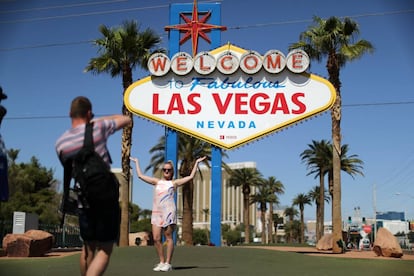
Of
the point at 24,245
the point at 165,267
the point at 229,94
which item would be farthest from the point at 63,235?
the point at 165,267

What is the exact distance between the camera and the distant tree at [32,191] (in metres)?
45.0

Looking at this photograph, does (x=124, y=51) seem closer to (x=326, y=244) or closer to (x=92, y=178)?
(x=326, y=244)

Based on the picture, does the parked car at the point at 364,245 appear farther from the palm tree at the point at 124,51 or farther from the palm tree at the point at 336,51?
the palm tree at the point at 124,51

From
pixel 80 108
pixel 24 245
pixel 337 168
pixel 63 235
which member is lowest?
Answer: pixel 63 235

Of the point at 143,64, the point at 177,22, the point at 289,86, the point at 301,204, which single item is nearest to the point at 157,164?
the point at 143,64

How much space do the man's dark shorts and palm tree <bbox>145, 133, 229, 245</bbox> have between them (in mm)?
22701

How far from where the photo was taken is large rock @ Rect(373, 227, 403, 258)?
19097 mm

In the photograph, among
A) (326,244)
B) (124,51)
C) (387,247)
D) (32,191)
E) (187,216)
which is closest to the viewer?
(387,247)

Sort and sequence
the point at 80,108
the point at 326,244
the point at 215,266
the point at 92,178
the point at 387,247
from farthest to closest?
1. the point at 326,244
2. the point at 387,247
3. the point at 215,266
4. the point at 80,108
5. the point at 92,178

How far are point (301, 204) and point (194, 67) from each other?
62.1 meters

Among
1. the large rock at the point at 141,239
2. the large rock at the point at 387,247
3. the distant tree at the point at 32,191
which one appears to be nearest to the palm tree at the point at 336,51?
the large rock at the point at 387,247

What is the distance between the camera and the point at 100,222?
365 centimetres

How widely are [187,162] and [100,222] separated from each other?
26.7m

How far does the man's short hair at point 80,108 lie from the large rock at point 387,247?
17598 mm
